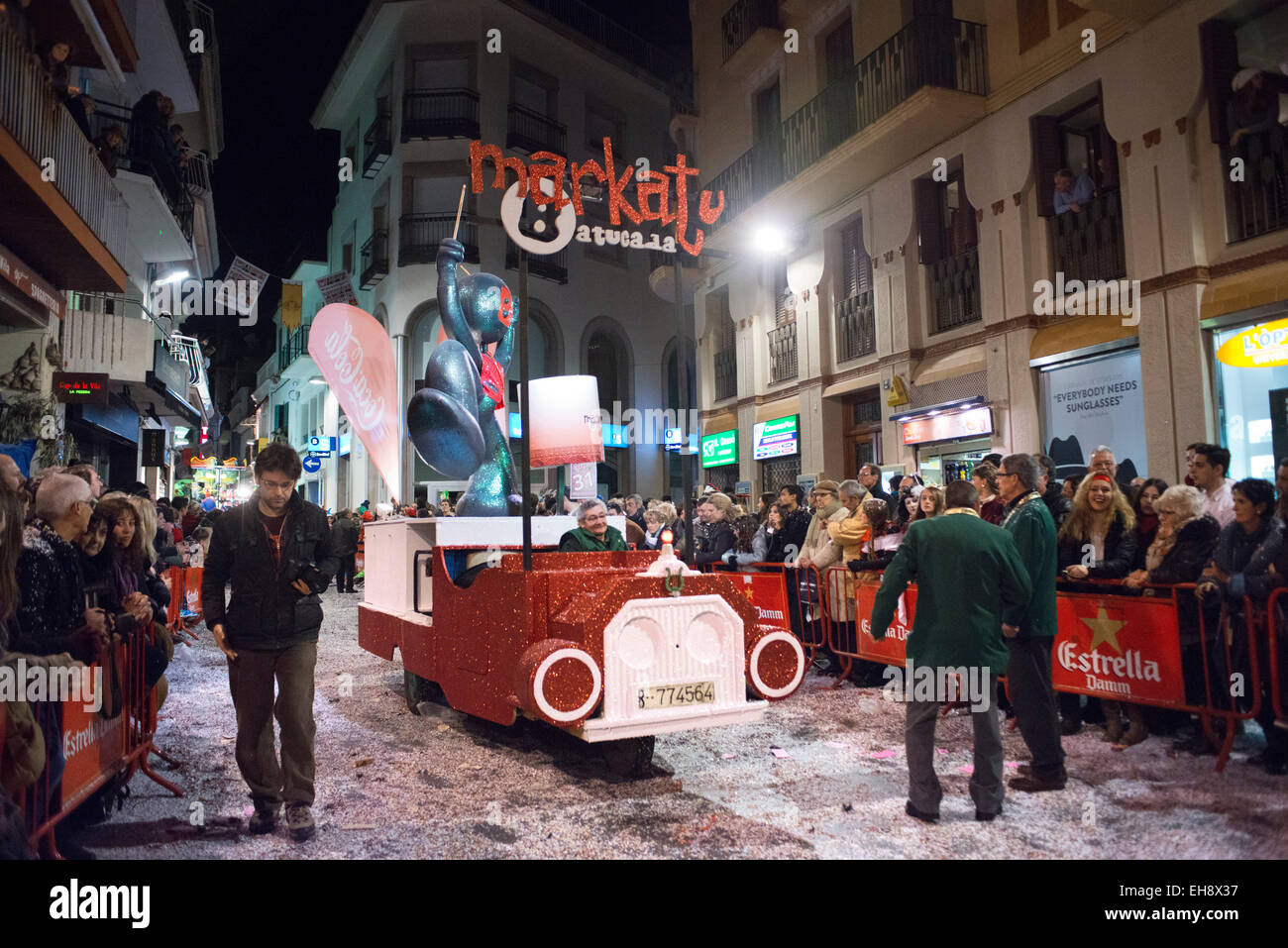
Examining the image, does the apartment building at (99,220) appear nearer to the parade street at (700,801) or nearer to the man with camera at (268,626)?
the man with camera at (268,626)

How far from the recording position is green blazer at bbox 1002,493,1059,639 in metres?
4.84

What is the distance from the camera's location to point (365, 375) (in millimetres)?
7988

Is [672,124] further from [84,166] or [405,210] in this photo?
[84,166]

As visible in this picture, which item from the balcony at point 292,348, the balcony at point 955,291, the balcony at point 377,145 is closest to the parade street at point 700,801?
the balcony at point 955,291

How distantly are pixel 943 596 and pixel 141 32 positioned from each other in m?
18.7

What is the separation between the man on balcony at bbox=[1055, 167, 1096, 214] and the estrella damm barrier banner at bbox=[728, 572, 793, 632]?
664cm

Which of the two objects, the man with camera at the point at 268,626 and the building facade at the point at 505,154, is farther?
the building facade at the point at 505,154

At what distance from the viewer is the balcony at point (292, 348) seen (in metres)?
34.6

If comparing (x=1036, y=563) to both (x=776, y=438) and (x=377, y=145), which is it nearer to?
(x=776, y=438)

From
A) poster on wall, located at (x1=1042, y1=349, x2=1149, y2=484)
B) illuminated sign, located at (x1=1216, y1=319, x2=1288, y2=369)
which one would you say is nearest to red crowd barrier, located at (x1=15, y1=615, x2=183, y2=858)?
poster on wall, located at (x1=1042, y1=349, x2=1149, y2=484)

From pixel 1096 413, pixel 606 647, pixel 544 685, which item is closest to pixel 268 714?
pixel 544 685

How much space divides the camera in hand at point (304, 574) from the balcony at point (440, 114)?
21.9 m

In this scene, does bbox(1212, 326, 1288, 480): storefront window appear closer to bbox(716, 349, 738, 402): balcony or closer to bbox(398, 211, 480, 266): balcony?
bbox(716, 349, 738, 402): balcony
